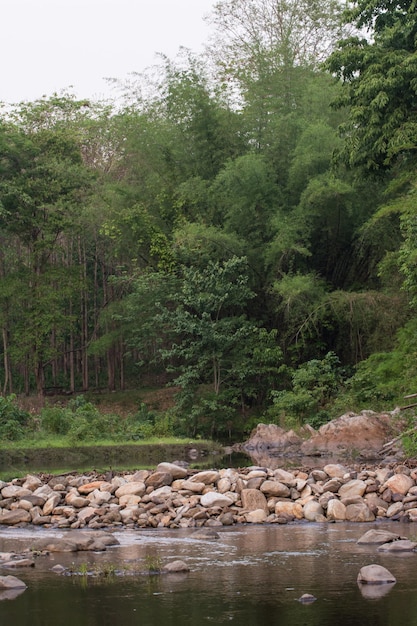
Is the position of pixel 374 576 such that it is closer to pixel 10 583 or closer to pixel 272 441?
pixel 10 583

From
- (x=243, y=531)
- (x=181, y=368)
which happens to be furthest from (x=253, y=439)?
(x=243, y=531)

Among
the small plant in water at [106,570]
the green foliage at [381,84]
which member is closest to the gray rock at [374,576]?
the small plant in water at [106,570]

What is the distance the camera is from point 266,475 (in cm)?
1336

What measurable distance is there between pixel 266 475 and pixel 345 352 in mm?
13949

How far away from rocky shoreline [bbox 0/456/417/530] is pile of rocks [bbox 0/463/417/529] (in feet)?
0.04

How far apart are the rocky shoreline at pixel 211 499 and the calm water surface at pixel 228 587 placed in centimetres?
110

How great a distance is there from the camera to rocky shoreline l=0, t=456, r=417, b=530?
39.2 ft

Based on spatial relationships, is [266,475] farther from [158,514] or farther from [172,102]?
[172,102]

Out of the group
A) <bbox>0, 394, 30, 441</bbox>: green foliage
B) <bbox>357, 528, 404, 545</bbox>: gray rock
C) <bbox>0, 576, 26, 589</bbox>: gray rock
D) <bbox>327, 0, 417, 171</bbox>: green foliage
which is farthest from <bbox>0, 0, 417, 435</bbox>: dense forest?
<bbox>0, 576, 26, 589</bbox>: gray rock

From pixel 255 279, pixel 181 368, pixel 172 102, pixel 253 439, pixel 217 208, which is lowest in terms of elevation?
pixel 253 439

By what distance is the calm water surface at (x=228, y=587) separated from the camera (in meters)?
7.04

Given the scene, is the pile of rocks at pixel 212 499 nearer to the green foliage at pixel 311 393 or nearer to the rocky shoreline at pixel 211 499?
the rocky shoreline at pixel 211 499

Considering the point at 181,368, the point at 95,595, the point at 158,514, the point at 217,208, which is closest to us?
the point at 95,595

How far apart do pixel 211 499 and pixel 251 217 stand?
51.0ft
